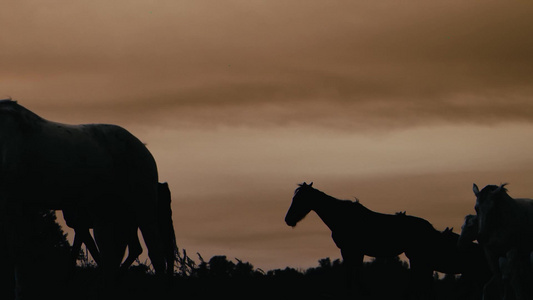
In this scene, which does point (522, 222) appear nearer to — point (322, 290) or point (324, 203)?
point (322, 290)

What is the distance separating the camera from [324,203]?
19.8 metres

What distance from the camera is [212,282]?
15.9 m

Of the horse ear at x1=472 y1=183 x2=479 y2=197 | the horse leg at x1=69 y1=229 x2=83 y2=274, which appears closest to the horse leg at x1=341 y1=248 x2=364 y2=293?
the horse ear at x1=472 y1=183 x2=479 y2=197

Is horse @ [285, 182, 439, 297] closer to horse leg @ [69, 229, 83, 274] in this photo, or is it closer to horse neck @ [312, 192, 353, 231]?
horse neck @ [312, 192, 353, 231]

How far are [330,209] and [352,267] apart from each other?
190cm

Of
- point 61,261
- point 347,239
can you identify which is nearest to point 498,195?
point 347,239

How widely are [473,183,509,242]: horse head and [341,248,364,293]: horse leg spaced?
2.59m

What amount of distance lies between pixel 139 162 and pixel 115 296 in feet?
6.72

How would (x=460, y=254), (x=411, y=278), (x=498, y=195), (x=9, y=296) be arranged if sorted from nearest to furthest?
(x=9, y=296), (x=498, y=195), (x=411, y=278), (x=460, y=254)

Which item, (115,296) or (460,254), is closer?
(115,296)

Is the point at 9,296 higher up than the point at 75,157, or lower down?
lower down

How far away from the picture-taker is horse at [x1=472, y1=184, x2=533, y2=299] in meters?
15.4

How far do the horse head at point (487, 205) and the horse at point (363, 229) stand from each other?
3034 millimetres

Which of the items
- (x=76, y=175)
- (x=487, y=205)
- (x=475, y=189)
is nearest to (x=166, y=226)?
(x=76, y=175)
